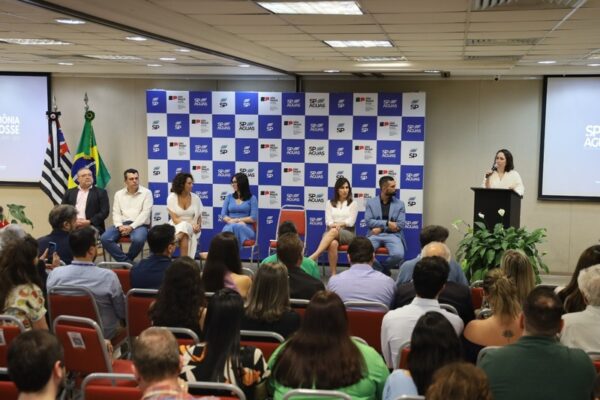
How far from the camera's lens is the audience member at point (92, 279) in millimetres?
4586

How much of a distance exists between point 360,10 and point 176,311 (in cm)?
230

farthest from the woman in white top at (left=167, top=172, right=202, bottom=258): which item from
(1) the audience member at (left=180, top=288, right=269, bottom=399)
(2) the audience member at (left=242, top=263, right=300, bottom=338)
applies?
(1) the audience member at (left=180, top=288, right=269, bottom=399)

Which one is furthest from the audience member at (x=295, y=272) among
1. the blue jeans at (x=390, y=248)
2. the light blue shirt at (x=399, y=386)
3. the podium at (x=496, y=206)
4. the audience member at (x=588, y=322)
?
the podium at (x=496, y=206)

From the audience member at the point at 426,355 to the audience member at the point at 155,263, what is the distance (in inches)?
96.9

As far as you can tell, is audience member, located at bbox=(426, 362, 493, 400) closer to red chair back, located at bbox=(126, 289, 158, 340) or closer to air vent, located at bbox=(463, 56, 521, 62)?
red chair back, located at bbox=(126, 289, 158, 340)

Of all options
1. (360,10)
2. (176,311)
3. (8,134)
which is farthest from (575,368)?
(8,134)

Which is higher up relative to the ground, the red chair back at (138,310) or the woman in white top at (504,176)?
the woman in white top at (504,176)

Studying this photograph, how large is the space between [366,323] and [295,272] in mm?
725

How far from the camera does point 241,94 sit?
32.2 feet

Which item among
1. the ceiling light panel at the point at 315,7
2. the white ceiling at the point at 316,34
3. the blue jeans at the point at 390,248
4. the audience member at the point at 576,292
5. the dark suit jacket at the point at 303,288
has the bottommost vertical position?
the blue jeans at the point at 390,248

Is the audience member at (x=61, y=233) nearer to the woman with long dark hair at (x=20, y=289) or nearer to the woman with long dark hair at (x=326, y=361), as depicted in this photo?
the woman with long dark hair at (x=20, y=289)

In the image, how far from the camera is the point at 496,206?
7.81 meters

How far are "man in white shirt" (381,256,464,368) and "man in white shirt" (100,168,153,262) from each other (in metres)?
5.27

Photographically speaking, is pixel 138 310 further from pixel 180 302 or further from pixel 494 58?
pixel 494 58
